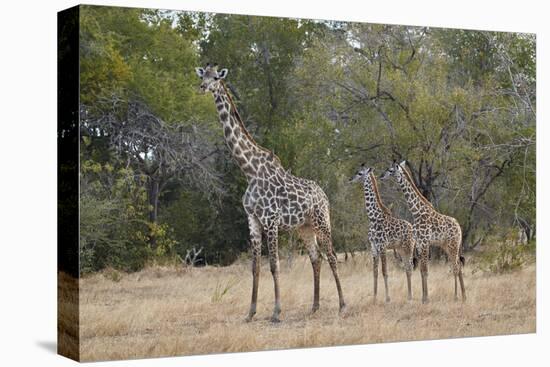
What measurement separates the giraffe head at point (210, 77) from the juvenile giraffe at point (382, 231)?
2.36m

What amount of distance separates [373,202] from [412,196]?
575 mm

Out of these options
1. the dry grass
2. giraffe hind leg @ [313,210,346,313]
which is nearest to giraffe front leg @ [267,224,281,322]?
the dry grass

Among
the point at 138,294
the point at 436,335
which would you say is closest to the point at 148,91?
the point at 138,294

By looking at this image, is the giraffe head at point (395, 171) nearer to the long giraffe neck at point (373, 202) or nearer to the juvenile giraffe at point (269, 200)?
the long giraffe neck at point (373, 202)

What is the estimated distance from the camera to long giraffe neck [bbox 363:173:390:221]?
13422 mm

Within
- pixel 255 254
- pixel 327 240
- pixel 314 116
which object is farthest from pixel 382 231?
pixel 255 254

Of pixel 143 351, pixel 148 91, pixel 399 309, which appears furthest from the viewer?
pixel 399 309

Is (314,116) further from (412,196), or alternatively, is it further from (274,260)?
(274,260)

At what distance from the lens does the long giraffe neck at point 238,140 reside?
12.3 m

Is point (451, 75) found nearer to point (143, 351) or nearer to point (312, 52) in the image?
point (312, 52)

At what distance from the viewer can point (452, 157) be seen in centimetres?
1393

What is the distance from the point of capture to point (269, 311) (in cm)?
1252

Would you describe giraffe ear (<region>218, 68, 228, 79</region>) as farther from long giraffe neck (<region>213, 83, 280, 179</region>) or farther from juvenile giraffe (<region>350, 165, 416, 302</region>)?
juvenile giraffe (<region>350, 165, 416, 302</region>)

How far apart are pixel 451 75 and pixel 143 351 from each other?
18.6 ft
